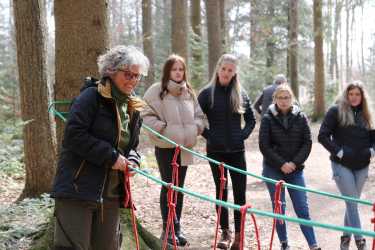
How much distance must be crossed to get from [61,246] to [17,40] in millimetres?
4032

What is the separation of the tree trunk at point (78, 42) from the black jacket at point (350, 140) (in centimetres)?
252

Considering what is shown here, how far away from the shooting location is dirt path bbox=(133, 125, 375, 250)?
19.4ft

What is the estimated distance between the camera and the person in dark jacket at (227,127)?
5.16m

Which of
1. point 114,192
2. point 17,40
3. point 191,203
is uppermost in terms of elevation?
point 17,40

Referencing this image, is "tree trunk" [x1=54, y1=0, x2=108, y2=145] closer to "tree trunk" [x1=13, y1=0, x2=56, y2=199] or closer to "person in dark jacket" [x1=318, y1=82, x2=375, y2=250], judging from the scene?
"tree trunk" [x1=13, y1=0, x2=56, y2=199]

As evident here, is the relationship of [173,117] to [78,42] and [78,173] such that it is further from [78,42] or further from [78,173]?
[78,173]

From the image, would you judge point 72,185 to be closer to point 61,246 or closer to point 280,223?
point 61,246

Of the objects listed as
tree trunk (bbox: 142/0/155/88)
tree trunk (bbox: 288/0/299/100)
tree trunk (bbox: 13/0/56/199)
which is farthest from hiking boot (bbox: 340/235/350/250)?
tree trunk (bbox: 288/0/299/100)

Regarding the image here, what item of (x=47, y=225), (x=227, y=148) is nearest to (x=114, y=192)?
(x=47, y=225)

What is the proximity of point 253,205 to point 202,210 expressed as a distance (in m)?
1.04

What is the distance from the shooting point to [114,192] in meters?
3.31

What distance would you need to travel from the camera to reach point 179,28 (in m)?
13.5

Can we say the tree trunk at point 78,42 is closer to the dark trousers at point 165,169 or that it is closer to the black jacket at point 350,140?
the dark trousers at point 165,169

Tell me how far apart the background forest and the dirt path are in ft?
5.55
